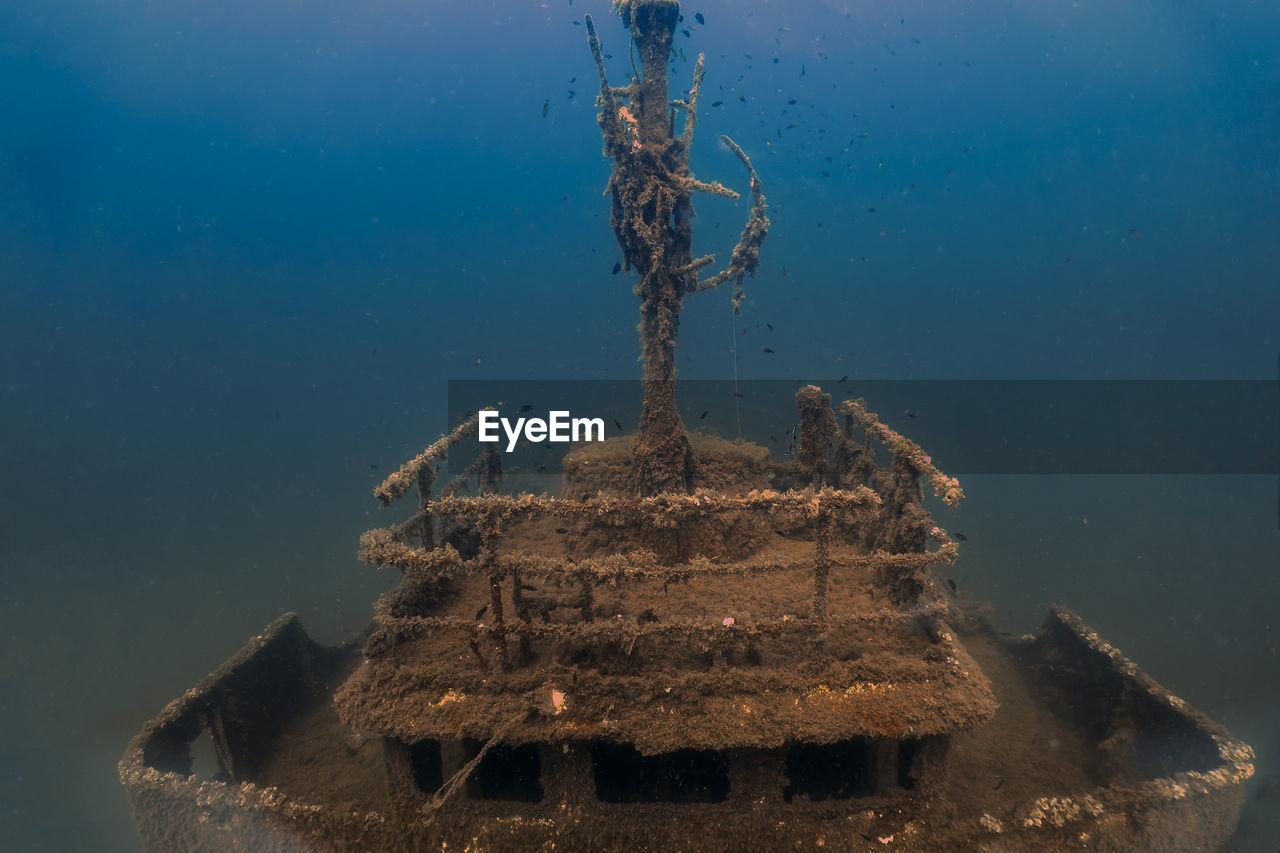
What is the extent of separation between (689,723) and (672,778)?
86 cm

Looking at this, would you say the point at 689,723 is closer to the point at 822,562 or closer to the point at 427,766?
the point at 822,562

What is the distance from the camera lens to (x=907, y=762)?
356cm

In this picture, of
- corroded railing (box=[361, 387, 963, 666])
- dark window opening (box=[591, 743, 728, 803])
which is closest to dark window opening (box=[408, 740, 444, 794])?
corroded railing (box=[361, 387, 963, 666])

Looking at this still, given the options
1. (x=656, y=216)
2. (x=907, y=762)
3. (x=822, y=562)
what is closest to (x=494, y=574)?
(x=822, y=562)

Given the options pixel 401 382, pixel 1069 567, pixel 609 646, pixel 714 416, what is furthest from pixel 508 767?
pixel 401 382

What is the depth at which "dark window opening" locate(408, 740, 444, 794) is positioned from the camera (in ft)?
12.2

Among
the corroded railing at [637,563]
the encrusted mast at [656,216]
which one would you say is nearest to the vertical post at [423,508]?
the corroded railing at [637,563]

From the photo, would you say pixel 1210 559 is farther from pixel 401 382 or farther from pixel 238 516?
pixel 401 382

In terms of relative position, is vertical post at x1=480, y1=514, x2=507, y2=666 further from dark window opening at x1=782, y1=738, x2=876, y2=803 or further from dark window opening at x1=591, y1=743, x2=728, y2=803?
dark window opening at x1=782, y1=738, x2=876, y2=803

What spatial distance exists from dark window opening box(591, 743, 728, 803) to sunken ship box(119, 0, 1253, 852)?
0.05 ft

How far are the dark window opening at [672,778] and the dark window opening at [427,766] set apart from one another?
47.2 inches

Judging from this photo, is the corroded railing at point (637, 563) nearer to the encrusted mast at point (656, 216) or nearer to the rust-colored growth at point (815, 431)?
the encrusted mast at point (656, 216)

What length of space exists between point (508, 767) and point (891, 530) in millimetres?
3908

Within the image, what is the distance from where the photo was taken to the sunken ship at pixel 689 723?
10.9 feet
